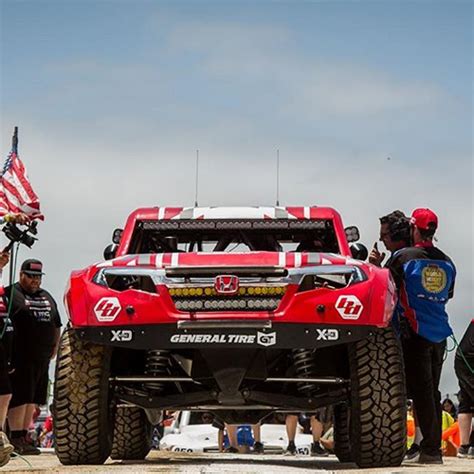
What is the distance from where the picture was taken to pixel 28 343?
13.1 m

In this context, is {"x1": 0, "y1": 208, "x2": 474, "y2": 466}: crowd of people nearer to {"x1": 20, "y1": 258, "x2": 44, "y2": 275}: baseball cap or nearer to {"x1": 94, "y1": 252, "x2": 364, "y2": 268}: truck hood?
{"x1": 20, "y1": 258, "x2": 44, "y2": 275}: baseball cap

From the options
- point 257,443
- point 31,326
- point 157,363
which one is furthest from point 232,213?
point 257,443

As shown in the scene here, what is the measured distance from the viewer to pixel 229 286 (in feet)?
27.4

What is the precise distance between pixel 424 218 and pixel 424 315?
0.77 metres

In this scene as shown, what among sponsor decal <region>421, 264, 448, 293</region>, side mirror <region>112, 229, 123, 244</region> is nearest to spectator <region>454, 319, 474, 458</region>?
sponsor decal <region>421, 264, 448, 293</region>

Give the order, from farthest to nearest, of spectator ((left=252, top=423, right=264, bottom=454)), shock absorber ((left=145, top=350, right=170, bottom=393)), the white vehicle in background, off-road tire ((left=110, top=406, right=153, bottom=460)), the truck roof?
the white vehicle in background → spectator ((left=252, top=423, right=264, bottom=454)) → off-road tire ((left=110, top=406, right=153, bottom=460)) → the truck roof → shock absorber ((left=145, top=350, right=170, bottom=393))

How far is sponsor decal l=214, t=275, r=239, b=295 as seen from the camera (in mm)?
8344

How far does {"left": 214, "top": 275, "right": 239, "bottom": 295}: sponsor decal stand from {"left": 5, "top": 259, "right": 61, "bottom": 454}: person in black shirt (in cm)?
484

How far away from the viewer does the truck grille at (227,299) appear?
27.3ft

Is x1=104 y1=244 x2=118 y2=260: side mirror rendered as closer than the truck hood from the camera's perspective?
No

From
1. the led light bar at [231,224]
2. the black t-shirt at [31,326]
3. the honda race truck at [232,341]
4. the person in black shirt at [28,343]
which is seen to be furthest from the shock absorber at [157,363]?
the black t-shirt at [31,326]

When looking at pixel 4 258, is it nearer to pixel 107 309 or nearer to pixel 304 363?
pixel 107 309

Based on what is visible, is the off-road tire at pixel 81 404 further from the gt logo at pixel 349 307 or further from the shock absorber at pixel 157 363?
the gt logo at pixel 349 307

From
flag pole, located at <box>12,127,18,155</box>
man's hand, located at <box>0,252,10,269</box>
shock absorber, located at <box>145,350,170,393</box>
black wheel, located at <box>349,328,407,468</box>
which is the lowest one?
black wheel, located at <box>349,328,407,468</box>
